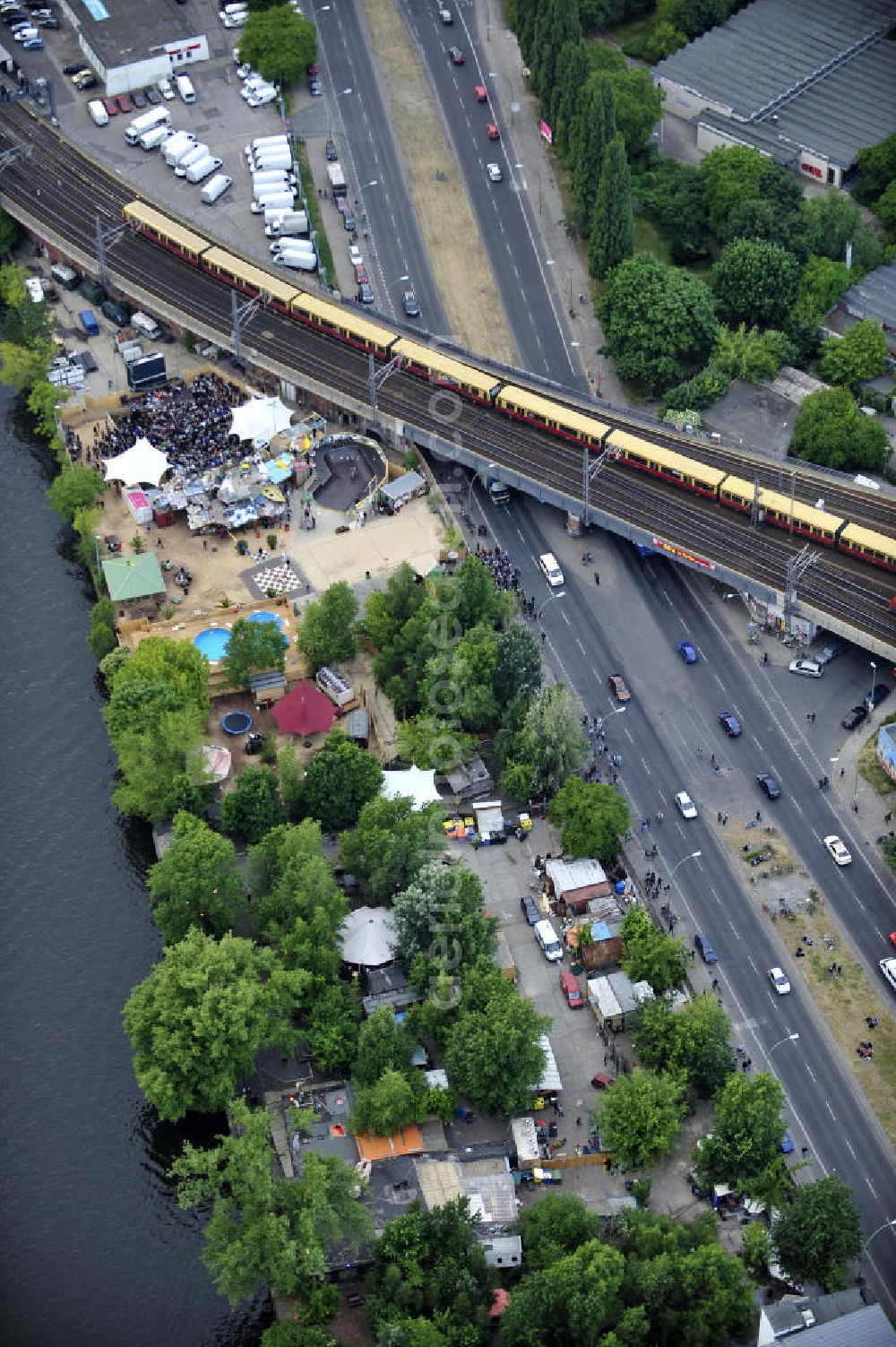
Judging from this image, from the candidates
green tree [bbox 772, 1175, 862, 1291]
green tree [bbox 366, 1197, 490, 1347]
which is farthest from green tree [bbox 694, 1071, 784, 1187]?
green tree [bbox 366, 1197, 490, 1347]

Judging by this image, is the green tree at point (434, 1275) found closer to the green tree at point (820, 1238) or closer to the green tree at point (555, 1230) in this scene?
the green tree at point (555, 1230)

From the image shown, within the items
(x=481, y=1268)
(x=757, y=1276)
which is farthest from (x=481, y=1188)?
(x=757, y=1276)

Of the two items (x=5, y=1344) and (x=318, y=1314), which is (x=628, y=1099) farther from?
(x=5, y=1344)

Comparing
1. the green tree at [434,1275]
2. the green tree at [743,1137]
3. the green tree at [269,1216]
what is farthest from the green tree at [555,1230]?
the green tree at [269,1216]

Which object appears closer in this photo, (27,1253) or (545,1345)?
(545,1345)

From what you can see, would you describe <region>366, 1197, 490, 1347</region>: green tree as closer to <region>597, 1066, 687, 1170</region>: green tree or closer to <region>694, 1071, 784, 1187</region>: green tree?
<region>597, 1066, 687, 1170</region>: green tree
